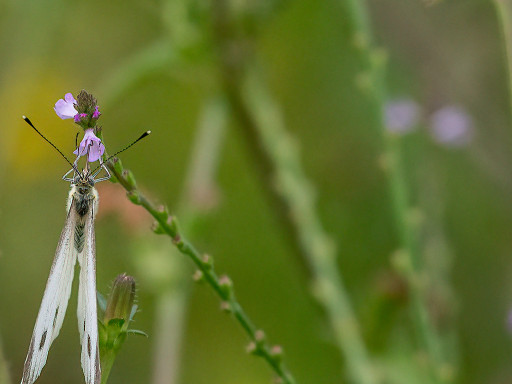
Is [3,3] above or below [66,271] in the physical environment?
above

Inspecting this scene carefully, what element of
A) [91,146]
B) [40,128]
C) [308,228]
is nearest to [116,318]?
[91,146]

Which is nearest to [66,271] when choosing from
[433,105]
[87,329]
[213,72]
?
[87,329]

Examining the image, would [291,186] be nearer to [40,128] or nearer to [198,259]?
[198,259]

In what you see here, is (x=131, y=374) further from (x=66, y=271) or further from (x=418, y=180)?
(x=66, y=271)

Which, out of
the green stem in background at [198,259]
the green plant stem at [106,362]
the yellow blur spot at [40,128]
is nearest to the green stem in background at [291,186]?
the green stem in background at [198,259]

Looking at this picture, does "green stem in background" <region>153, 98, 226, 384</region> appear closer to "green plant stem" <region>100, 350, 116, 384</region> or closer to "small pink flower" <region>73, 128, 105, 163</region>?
"green plant stem" <region>100, 350, 116, 384</region>

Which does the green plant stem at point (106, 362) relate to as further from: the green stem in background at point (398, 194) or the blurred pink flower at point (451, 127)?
the blurred pink flower at point (451, 127)
